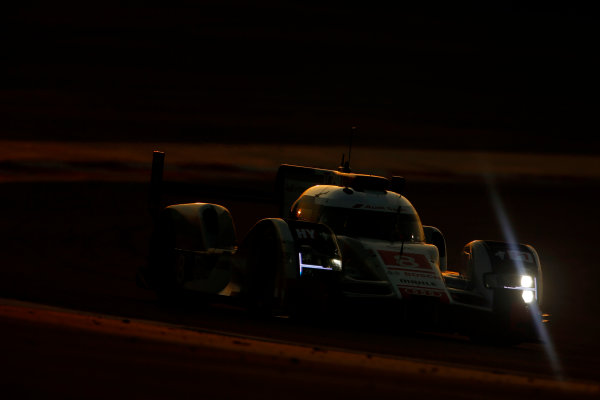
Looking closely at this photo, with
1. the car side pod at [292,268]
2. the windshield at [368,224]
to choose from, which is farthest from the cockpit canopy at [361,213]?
the car side pod at [292,268]

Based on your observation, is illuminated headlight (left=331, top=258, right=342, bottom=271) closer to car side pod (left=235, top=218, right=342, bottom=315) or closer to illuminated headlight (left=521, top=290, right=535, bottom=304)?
car side pod (left=235, top=218, right=342, bottom=315)

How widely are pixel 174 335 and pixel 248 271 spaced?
13.3ft

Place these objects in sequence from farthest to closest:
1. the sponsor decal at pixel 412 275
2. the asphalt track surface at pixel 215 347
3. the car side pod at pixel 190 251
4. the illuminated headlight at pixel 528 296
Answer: the car side pod at pixel 190 251
the illuminated headlight at pixel 528 296
the sponsor decal at pixel 412 275
the asphalt track surface at pixel 215 347

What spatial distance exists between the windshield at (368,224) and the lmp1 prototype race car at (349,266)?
15mm

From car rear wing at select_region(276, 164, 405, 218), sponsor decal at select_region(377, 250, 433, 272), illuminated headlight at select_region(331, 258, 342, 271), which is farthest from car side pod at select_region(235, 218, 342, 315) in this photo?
car rear wing at select_region(276, 164, 405, 218)

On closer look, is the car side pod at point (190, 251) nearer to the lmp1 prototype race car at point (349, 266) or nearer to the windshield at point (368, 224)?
the lmp1 prototype race car at point (349, 266)

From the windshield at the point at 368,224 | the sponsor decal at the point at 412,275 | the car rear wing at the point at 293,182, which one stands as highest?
the car rear wing at the point at 293,182

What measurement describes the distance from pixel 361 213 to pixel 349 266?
4.12 feet

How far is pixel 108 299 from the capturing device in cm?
1505

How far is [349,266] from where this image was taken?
1411 centimetres

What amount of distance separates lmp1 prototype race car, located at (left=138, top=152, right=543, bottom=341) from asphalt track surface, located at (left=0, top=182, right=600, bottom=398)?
347 mm

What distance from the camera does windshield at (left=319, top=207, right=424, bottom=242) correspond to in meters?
15.0

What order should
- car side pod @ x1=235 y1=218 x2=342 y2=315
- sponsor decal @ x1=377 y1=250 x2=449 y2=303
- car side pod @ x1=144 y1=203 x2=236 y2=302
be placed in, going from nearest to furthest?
car side pod @ x1=235 y1=218 x2=342 y2=315, sponsor decal @ x1=377 y1=250 x2=449 y2=303, car side pod @ x1=144 y1=203 x2=236 y2=302

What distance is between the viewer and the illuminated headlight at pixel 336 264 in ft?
43.6
